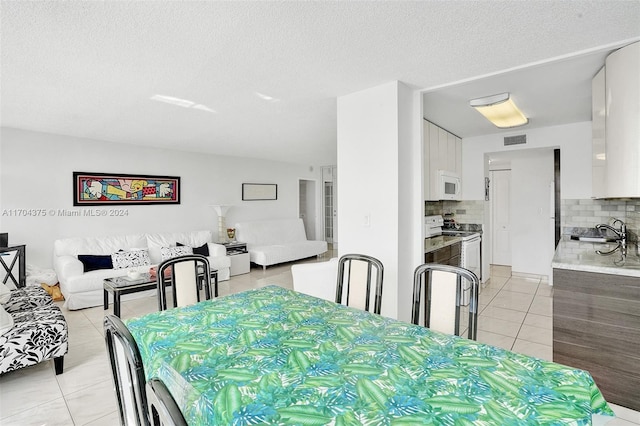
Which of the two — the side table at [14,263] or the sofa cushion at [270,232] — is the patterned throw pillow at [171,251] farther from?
the side table at [14,263]

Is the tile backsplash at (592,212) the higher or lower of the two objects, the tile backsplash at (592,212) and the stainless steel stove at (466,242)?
the higher

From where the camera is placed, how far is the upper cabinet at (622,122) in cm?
206

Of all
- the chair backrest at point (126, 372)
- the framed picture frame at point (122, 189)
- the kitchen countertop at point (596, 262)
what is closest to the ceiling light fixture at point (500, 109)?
the kitchen countertop at point (596, 262)

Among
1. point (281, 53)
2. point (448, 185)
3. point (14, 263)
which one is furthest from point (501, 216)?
point (14, 263)

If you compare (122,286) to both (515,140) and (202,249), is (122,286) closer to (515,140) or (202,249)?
(202,249)

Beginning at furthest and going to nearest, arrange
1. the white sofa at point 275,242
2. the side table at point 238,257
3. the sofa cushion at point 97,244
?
the white sofa at point 275,242 → the side table at point 238,257 → the sofa cushion at point 97,244

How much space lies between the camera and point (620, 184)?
7.23ft

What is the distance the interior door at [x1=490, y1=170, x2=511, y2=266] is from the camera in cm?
644

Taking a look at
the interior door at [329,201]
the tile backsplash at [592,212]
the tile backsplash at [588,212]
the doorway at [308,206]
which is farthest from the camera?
the doorway at [308,206]

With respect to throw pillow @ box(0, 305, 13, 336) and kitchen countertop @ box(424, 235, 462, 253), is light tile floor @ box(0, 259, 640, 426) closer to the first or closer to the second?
throw pillow @ box(0, 305, 13, 336)

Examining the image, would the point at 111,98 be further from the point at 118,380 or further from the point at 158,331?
the point at 118,380

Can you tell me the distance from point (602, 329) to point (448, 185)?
262cm

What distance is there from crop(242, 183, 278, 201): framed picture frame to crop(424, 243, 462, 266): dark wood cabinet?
454 cm

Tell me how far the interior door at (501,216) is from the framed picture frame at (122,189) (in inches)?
246
